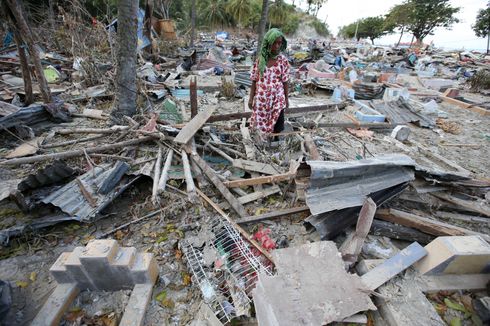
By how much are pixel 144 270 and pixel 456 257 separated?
2.85 m

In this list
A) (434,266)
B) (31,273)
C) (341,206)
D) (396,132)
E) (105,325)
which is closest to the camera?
(105,325)

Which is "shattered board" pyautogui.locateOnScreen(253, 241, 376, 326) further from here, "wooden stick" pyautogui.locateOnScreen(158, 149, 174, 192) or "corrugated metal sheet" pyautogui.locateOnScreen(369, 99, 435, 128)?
"corrugated metal sheet" pyautogui.locateOnScreen(369, 99, 435, 128)

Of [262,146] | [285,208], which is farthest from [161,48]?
[285,208]

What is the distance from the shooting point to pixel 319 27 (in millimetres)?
56719

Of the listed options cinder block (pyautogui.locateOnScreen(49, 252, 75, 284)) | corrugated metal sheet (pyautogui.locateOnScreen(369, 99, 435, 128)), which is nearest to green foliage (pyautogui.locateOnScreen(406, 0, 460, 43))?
corrugated metal sheet (pyautogui.locateOnScreen(369, 99, 435, 128))

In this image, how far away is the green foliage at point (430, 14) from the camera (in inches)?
1396

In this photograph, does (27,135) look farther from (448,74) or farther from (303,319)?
(448,74)

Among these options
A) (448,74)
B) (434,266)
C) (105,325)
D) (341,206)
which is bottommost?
(105,325)

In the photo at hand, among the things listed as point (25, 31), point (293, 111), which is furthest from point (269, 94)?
point (25, 31)

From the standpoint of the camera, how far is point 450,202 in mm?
3213

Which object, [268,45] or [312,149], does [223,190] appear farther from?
[268,45]

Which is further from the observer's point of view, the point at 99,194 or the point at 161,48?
the point at 161,48

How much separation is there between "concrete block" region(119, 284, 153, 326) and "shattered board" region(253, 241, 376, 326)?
98 centimetres

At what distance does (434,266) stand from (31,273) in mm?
4024
